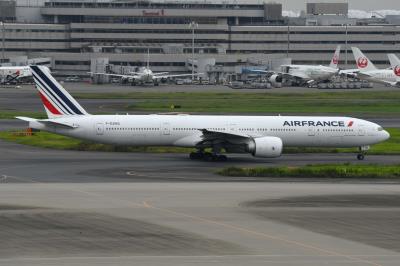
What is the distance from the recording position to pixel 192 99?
120125mm

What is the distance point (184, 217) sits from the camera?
40.2m

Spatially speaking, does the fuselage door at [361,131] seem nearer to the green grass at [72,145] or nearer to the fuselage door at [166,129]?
the green grass at [72,145]

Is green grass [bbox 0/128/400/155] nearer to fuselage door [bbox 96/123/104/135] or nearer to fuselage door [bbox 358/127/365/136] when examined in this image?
fuselage door [bbox 358/127/365/136]

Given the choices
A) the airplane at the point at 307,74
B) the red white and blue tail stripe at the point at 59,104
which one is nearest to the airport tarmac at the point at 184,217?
the red white and blue tail stripe at the point at 59,104

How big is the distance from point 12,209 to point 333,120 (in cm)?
3017

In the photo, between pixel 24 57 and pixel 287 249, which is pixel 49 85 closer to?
pixel 287 249

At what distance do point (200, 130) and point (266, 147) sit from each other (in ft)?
15.2

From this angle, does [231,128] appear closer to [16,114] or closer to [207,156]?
[207,156]

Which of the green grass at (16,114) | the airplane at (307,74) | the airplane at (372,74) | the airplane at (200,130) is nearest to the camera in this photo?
the airplane at (200,130)

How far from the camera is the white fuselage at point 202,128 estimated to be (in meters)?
63.1

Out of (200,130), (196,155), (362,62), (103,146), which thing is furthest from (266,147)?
(362,62)

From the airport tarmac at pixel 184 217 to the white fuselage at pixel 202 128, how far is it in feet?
14.4

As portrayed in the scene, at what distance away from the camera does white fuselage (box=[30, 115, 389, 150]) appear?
63.1m

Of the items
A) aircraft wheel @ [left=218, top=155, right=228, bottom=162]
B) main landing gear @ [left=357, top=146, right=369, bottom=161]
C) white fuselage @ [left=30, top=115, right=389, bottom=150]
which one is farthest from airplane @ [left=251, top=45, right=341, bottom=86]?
aircraft wheel @ [left=218, top=155, right=228, bottom=162]
